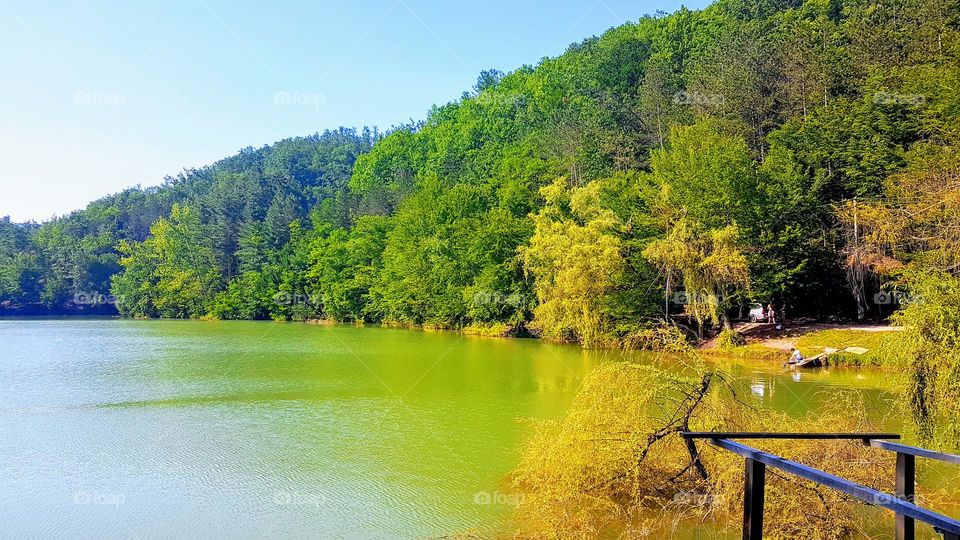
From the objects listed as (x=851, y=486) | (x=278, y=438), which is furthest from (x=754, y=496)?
(x=278, y=438)

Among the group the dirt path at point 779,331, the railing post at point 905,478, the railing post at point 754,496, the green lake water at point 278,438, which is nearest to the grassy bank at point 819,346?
the dirt path at point 779,331

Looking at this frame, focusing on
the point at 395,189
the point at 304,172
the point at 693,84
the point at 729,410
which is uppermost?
the point at 304,172

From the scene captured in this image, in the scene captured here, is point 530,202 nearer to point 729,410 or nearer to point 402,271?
point 402,271

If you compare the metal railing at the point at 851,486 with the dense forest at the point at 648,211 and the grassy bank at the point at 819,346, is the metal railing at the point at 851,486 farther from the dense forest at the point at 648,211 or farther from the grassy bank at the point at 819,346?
the grassy bank at the point at 819,346

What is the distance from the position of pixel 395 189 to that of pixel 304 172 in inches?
2645

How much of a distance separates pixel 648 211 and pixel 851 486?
2909 centimetres

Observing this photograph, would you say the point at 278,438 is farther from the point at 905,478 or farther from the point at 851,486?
the point at 851,486

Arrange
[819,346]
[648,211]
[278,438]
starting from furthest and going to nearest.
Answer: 1. [648,211]
2. [819,346]
3. [278,438]

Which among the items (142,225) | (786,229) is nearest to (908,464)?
(786,229)

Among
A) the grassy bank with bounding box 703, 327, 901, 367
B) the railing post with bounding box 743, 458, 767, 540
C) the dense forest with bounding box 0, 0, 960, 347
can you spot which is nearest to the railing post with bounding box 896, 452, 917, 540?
the railing post with bounding box 743, 458, 767, 540

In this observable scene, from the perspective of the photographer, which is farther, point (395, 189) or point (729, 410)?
point (395, 189)

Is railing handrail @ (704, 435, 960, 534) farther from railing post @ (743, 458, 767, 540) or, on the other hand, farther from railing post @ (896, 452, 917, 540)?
railing post @ (896, 452, 917, 540)

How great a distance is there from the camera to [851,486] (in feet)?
9.63

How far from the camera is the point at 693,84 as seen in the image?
144 ft
